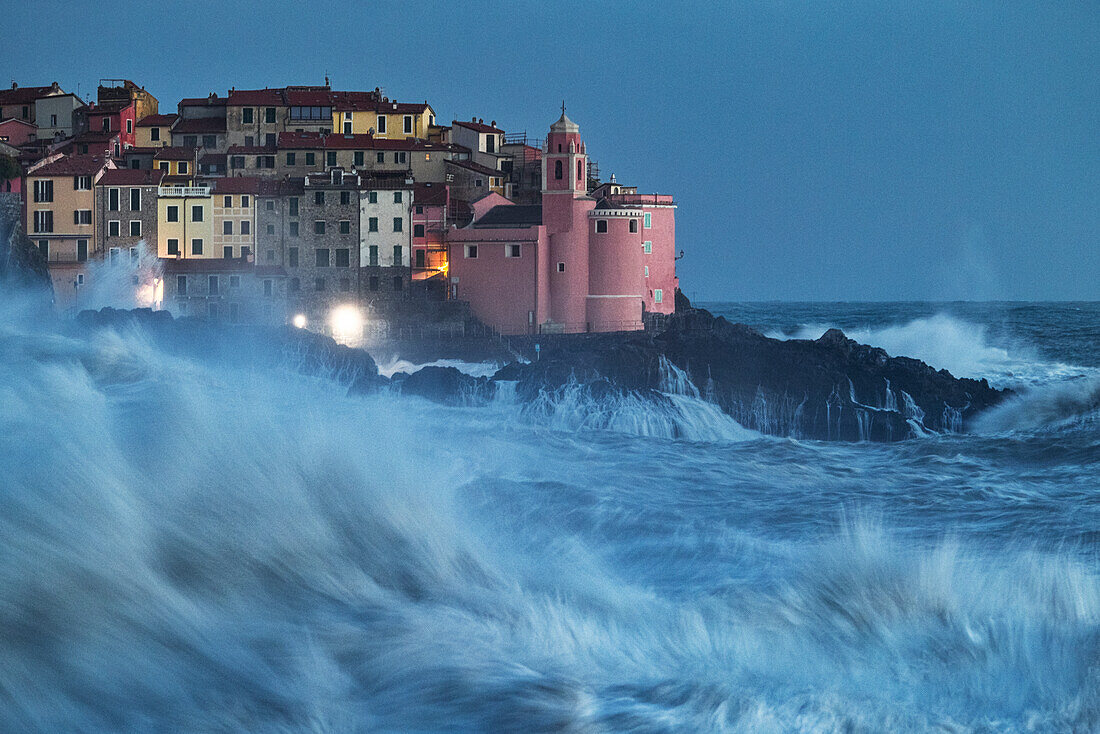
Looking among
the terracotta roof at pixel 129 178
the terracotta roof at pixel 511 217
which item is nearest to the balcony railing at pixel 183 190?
the terracotta roof at pixel 129 178

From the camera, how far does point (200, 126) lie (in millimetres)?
57812

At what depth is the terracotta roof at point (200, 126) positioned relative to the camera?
5756cm

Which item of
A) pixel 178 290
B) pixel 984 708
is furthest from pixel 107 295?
pixel 984 708

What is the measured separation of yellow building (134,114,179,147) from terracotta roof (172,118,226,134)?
62 centimetres

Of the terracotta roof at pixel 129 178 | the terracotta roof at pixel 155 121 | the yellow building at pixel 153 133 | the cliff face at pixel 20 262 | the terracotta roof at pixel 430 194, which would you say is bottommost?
the cliff face at pixel 20 262

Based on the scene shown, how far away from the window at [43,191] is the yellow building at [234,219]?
6.62 meters

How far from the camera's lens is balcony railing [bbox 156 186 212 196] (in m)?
49.4

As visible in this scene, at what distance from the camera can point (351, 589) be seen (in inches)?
453

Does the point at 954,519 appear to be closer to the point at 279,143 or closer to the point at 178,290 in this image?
the point at 178,290

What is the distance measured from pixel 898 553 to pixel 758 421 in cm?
1872

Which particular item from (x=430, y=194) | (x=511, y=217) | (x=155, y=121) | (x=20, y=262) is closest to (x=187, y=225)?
(x=20, y=262)

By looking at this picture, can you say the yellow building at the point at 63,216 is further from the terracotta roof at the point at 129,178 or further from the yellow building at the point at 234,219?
the yellow building at the point at 234,219

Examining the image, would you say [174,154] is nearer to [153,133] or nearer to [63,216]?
[63,216]

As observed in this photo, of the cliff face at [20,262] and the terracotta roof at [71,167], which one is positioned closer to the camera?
the cliff face at [20,262]
